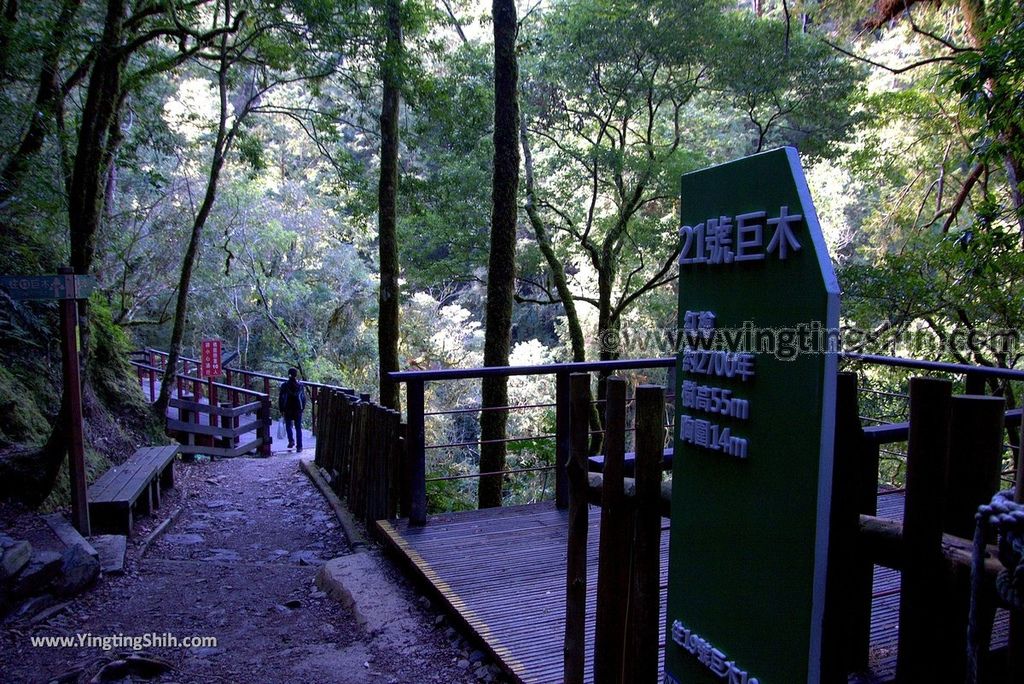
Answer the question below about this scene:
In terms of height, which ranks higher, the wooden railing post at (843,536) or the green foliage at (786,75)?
the green foliage at (786,75)

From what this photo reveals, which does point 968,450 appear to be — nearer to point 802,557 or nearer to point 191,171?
point 802,557

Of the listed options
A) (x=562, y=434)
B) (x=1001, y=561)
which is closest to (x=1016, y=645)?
(x=1001, y=561)

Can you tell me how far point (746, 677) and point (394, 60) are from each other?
878 centimetres

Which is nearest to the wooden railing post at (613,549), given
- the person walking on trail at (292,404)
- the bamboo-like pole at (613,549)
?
the bamboo-like pole at (613,549)

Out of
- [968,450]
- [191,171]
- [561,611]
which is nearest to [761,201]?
[968,450]

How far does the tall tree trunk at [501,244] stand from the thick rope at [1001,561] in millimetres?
6084

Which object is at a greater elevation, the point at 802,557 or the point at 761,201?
the point at 761,201

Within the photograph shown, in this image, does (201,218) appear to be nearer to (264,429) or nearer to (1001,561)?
(264,429)

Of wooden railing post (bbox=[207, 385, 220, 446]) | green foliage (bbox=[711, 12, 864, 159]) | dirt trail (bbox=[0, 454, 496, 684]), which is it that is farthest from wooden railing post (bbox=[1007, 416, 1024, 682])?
wooden railing post (bbox=[207, 385, 220, 446])

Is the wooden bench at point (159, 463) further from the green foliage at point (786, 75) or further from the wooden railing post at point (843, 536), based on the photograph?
the green foliage at point (786, 75)

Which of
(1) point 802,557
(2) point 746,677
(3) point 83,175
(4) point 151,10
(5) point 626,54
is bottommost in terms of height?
(2) point 746,677

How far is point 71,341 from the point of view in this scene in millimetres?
5824

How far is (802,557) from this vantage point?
4.93 feet

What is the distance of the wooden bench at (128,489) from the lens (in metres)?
6.21
